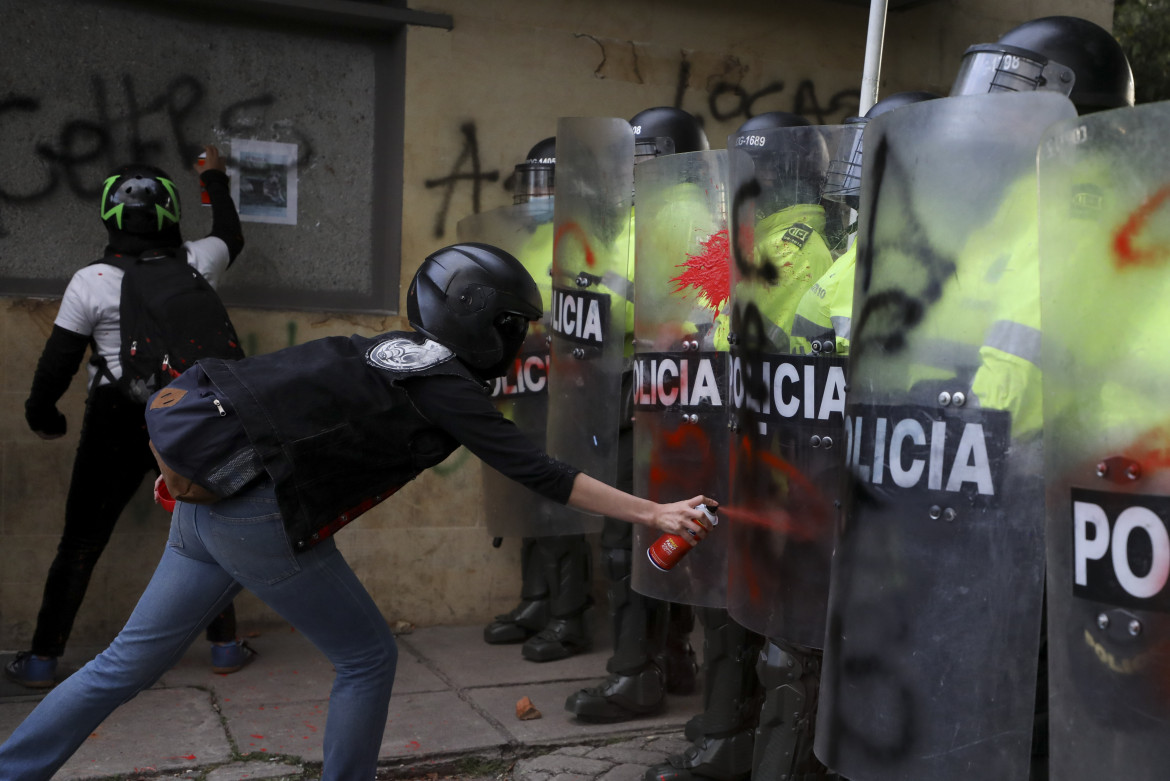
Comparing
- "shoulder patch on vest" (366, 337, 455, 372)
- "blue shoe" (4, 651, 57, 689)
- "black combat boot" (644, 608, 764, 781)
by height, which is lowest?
"blue shoe" (4, 651, 57, 689)

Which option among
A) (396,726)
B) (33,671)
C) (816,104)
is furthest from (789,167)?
(816,104)

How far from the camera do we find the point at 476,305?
8.70ft

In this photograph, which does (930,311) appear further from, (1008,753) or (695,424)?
(695,424)

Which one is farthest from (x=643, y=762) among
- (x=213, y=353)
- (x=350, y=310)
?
(x=350, y=310)

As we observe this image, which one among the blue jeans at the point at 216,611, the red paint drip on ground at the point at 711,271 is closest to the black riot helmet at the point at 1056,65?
the red paint drip on ground at the point at 711,271

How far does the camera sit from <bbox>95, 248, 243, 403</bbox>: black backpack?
3938 mm

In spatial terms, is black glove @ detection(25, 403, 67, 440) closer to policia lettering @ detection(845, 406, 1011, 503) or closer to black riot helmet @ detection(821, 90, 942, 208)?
black riot helmet @ detection(821, 90, 942, 208)

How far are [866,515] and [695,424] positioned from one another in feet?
3.81

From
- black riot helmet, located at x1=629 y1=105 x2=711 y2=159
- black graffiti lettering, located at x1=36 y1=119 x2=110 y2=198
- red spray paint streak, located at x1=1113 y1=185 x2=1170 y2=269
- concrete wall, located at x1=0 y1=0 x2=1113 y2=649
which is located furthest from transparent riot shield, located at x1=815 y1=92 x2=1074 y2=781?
black graffiti lettering, located at x1=36 y1=119 x2=110 y2=198

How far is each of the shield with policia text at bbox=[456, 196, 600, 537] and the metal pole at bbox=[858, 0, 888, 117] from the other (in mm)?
1452

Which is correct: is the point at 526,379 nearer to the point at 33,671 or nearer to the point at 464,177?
the point at 464,177

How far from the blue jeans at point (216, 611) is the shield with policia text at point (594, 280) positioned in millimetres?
1192

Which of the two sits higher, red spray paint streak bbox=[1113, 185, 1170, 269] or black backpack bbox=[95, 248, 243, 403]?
red spray paint streak bbox=[1113, 185, 1170, 269]

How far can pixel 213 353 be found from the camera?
396cm
